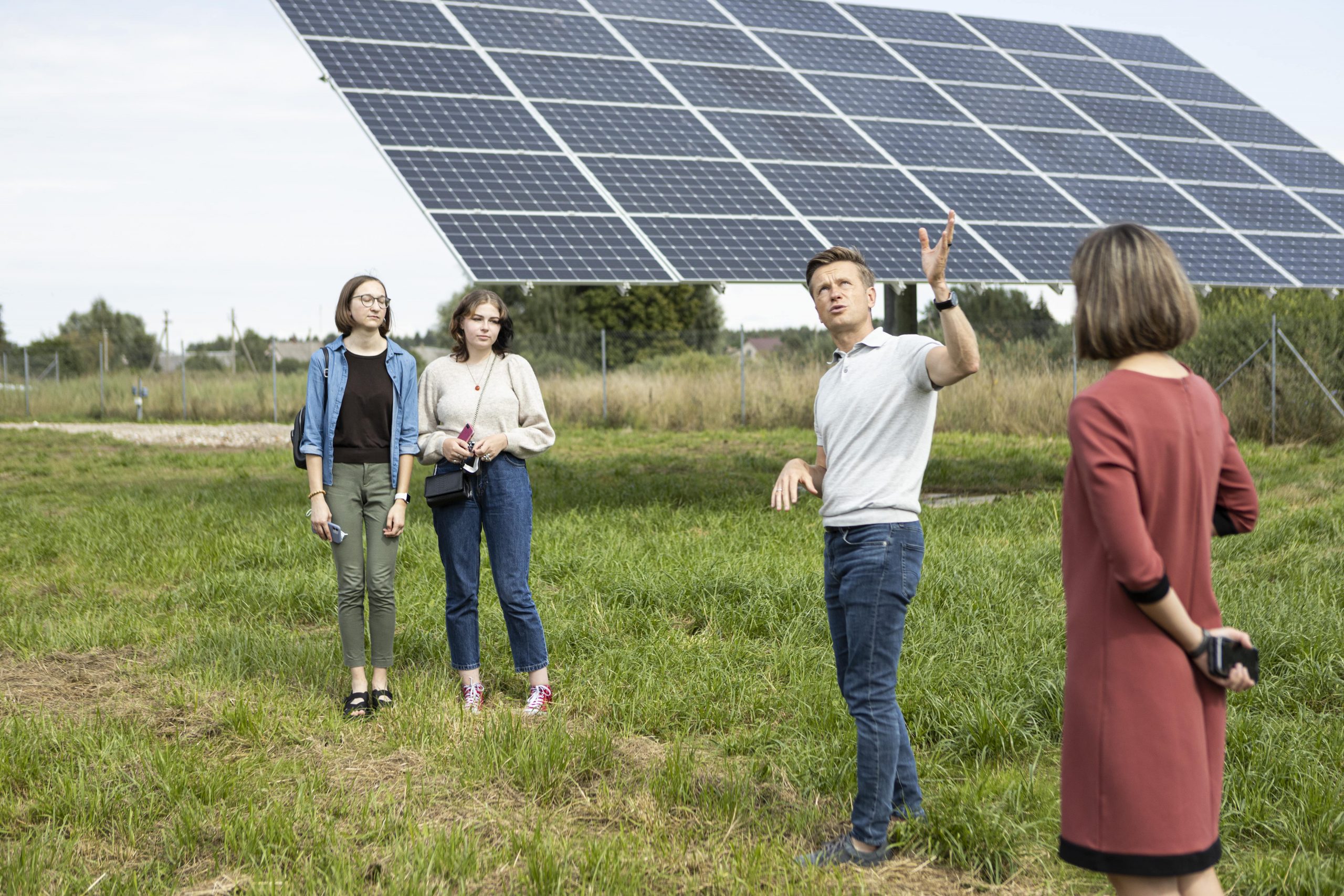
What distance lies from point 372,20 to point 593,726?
405 inches

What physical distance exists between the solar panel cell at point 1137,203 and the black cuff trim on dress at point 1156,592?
11606 millimetres

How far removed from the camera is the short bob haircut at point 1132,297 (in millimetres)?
2367

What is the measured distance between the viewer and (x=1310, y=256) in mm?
13195

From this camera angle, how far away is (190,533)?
9430 millimetres

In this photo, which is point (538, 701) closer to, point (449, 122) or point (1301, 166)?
point (449, 122)

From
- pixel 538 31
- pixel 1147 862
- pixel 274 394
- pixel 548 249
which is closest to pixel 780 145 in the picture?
pixel 538 31

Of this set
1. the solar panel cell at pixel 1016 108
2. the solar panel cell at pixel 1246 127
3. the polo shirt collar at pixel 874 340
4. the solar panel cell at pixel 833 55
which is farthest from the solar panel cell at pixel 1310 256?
the polo shirt collar at pixel 874 340

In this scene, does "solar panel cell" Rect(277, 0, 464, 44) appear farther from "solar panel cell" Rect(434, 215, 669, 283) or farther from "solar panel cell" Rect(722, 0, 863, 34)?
"solar panel cell" Rect(722, 0, 863, 34)

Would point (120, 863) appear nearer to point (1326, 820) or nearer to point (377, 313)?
point (377, 313)

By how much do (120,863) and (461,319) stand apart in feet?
8.44

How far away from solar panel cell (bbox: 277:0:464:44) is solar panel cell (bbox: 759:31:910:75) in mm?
4486

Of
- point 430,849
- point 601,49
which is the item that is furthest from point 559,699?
point 601,49

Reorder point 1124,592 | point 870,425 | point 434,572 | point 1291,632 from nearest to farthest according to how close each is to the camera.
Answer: point 1124,592 → point 870,425 → point 1291,632 → point 434,572

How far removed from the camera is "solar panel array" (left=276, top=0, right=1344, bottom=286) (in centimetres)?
1062
